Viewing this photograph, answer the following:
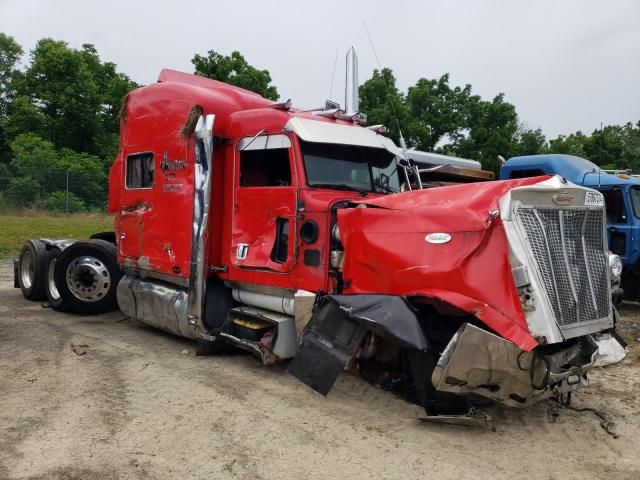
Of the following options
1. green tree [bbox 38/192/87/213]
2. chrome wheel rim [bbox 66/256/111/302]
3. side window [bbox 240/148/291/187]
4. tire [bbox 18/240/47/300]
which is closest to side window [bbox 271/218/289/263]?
side window [bbox 240/148/291/187]

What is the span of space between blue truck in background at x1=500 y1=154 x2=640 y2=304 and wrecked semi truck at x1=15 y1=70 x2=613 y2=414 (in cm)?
542

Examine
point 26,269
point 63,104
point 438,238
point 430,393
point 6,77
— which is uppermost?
point 6,77

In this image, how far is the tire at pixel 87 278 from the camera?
7750 millimetres

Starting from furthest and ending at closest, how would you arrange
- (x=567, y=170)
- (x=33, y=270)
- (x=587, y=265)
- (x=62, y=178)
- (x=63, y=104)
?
(x=63, y=104) < (x=62, y=178) < (x=567, y=170) < (x=33, y=270) < (x=587, y=265)

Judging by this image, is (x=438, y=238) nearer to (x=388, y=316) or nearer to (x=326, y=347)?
(x=388, y=316)

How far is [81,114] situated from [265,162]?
36.0 meters

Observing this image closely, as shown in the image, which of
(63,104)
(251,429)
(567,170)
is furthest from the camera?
(63,104)

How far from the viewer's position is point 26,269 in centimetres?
899

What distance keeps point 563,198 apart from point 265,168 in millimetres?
2969

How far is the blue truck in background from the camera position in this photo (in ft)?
31.2

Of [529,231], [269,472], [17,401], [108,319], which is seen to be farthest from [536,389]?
[108,319]

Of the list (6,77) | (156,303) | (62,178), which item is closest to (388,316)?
(156,303)

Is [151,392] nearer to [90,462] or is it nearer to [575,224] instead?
[90,462]

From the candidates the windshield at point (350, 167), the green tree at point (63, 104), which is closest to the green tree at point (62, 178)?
the green tree at point (63, 104)
